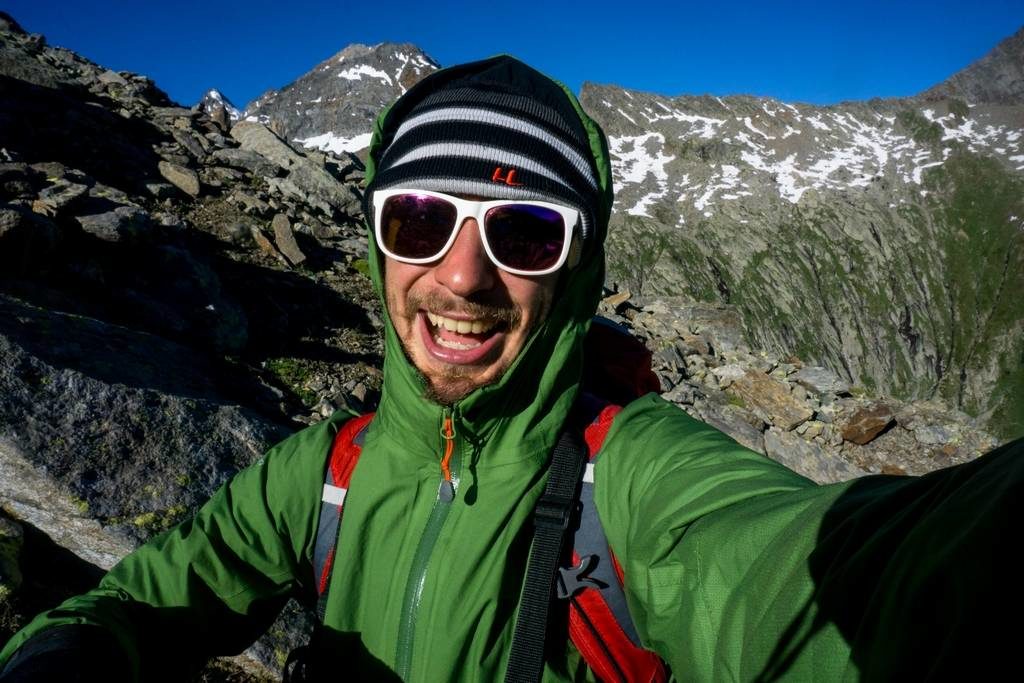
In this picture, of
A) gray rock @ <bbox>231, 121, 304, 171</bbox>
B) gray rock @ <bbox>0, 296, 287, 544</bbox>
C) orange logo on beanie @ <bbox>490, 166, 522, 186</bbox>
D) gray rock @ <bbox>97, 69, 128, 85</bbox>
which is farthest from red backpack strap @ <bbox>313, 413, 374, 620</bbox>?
gray rock @ <bbox>97, 69, 128, 85</bbox>

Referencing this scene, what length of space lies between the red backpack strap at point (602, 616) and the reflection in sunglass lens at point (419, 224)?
168 centimetres

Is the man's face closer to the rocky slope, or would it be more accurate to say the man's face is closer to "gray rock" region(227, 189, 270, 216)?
"gray rock" region(227, 189, 270, 216)

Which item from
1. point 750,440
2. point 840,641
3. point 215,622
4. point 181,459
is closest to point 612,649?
point 840,641

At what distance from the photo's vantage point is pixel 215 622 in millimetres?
2957

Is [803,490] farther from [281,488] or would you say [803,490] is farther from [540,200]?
[281,488]

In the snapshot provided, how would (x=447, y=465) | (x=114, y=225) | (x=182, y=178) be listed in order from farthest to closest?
(x=182, y=178)
(x=114, y=225)
(x=447, y=465)

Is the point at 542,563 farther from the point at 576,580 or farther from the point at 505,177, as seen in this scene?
the point at 505,177

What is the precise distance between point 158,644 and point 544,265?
2.75 m

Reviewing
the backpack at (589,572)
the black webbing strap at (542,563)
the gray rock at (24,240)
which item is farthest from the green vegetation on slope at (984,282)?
the gray rock at (24,240)

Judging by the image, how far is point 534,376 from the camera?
112 inches

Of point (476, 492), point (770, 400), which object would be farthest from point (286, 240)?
point (770, 400)

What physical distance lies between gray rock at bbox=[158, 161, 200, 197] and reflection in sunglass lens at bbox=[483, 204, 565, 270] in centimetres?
1671

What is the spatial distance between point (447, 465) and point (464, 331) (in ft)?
2.28

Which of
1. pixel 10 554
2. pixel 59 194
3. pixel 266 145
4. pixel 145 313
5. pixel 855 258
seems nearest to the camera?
pixel 10 554
